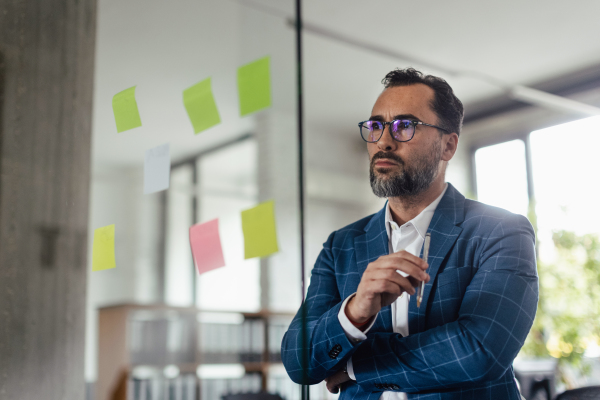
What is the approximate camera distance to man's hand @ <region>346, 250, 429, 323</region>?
84 cm

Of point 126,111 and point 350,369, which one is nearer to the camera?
point 350,369

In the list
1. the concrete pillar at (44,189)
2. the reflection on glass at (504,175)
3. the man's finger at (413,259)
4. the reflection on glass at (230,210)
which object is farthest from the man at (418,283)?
the reflection on glass at (230,210)

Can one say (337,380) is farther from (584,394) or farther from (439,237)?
(584,394)

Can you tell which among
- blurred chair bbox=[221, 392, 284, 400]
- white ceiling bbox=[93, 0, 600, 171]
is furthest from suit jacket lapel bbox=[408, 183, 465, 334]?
blurred chair bbox=[221, 392, 284, 400]

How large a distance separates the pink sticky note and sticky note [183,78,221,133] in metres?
0.19

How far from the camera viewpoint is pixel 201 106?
3.59 ft

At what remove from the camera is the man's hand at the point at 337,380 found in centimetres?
102

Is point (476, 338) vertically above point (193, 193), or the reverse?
point (193, 193)

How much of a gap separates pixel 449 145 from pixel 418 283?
39cm

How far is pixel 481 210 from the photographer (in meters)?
1.09

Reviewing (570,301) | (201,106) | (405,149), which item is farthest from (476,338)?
(570,301)

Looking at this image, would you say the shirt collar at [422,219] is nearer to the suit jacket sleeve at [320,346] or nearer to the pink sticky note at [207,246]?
the suit jacket sleeve at [320,346]

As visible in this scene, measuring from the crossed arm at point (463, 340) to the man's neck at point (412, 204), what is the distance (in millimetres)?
170

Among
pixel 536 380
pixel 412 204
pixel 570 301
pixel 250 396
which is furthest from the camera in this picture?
pixel 570 301
